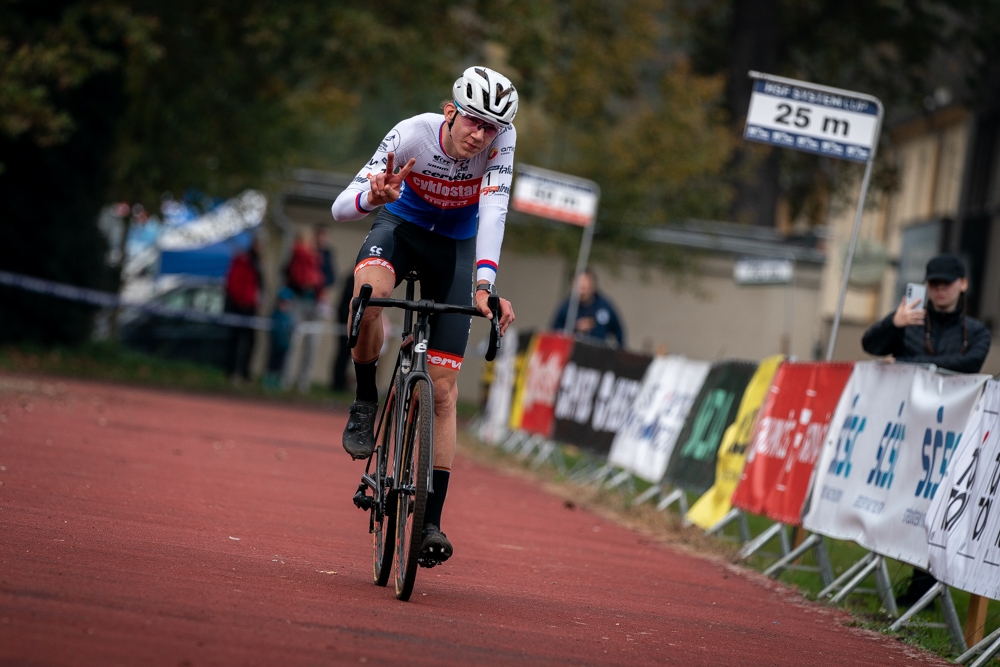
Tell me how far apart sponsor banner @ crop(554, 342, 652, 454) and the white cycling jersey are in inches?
292

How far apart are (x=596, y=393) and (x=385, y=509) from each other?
8.79 m

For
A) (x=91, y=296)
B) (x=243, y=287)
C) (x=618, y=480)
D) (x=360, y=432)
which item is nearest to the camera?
(x=360, y=432)

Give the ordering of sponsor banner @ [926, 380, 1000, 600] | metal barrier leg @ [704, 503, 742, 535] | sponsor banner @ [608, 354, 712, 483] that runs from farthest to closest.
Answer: sponsor banner @ [608, 354, 712, 483]
metal barrier leg @ [704, 503, 742, 535]
sponsor banner @ [926, 380, 1000, 600]

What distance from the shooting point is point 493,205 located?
6281 mm

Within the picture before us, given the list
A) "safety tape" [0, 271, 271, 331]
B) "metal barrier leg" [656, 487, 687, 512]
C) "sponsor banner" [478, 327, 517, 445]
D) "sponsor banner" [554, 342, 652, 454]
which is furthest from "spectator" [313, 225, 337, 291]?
"metal barrier leg" [656, 487, 687, 512]

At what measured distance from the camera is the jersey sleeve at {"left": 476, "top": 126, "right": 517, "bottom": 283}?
6215mm

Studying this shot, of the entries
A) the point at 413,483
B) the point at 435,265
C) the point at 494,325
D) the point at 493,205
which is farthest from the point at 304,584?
the point at 493,205

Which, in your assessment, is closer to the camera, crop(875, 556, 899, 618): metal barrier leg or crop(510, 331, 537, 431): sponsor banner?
crop(875, 556, 899, 618): metal barrier leg

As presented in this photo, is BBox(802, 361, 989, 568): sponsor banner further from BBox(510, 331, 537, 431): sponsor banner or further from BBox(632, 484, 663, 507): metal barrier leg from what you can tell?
BBox(510, 331, 537, 431): sponsor banner

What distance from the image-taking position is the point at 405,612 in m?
5.72

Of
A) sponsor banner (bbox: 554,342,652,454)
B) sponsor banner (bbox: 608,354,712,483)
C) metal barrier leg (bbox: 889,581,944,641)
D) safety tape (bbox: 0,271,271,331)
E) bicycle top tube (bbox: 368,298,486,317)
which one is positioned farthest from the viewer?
safety tape (bbox: 0,271,271,331)

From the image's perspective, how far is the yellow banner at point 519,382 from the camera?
1783cm

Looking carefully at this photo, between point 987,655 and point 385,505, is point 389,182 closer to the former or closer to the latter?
point 385,505

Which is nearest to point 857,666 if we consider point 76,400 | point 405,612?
point 405,612
